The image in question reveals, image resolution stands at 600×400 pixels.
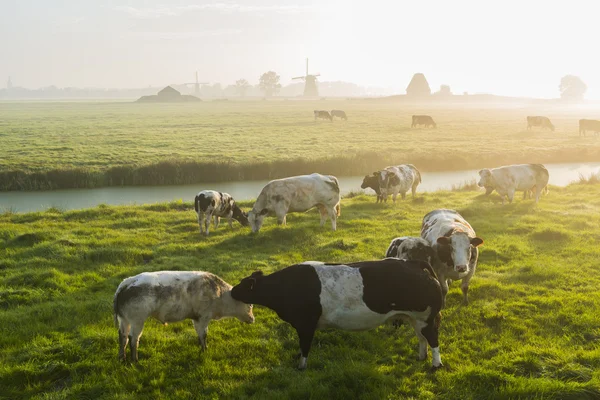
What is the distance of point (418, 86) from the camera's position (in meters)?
157

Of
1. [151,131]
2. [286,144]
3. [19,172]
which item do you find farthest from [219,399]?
[151,131]

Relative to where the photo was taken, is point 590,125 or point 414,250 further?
point 590,125

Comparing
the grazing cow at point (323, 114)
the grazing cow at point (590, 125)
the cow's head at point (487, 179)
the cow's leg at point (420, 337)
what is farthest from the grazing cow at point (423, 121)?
the cow's leg at point (420, 337)

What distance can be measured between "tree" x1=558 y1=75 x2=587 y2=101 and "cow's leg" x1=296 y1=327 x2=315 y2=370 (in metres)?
185

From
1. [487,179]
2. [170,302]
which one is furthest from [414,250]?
[487,179]

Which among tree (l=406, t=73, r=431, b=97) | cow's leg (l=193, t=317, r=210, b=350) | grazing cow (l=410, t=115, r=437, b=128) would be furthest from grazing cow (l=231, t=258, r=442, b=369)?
tree (l=406, t=73, r=431, b=97)

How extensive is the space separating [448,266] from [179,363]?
15.2ft

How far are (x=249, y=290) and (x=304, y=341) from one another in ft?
3.46

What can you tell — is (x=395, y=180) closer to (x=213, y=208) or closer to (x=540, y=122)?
(x=213, y=208)

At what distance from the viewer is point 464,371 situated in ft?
18.6

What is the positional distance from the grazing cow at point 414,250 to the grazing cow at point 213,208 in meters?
6.67

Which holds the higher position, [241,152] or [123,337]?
[241,152]

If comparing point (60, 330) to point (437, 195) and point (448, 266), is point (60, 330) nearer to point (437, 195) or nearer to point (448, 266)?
point (448, 266)

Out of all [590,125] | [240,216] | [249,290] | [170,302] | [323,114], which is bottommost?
[240,216]
